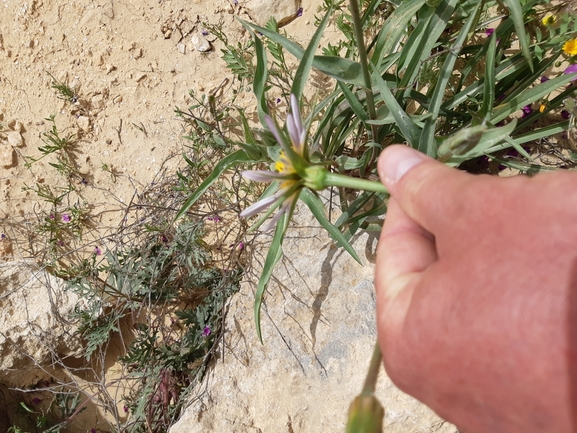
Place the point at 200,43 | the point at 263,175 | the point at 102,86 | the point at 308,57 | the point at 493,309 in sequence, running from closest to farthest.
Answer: the point at 493,309 < the point at 263,175 < the point at 308,57 < the point at 200,43 < the point at 102,86

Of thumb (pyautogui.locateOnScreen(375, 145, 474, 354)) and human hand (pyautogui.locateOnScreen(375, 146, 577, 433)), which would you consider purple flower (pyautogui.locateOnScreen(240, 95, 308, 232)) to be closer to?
thumb (pyautogui.locateOnScreen(375, 145, 474, 354))

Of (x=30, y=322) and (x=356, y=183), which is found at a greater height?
(x=356, y=183)

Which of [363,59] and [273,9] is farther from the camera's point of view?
[273,9]

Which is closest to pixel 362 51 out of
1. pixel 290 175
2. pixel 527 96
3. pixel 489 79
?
pixel 290 175

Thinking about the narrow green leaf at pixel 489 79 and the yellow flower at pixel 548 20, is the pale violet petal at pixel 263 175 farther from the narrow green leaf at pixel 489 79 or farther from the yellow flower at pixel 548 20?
the yellow flower at pixel 548 20

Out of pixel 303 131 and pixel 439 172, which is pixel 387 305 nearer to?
pixel 439 172

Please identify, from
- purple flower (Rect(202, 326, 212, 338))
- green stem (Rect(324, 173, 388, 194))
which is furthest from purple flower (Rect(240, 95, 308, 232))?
purple flower (Rect(202, 326, 212, 338))

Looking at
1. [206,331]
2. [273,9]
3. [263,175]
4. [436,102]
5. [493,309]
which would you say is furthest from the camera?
[273,9]

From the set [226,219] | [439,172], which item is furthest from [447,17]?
[226,219]

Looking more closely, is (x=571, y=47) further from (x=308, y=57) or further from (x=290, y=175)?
(x=290, y=175)
